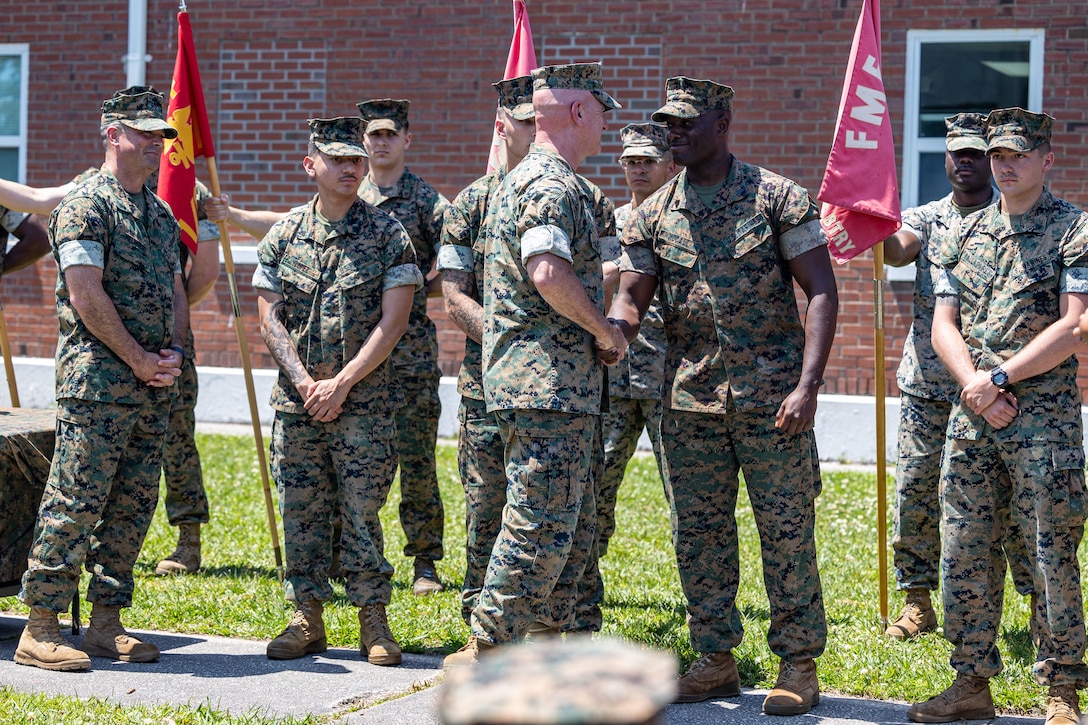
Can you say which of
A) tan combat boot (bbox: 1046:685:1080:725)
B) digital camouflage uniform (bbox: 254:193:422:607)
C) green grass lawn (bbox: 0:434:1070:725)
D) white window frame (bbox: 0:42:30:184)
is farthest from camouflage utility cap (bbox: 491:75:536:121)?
white window frame (bbox: 0:42:30:184)

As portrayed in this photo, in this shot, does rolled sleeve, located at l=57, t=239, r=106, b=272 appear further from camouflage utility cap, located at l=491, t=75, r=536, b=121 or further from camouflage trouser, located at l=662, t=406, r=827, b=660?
camouflage trouser, located at l=662, t=406, r=827, b=660

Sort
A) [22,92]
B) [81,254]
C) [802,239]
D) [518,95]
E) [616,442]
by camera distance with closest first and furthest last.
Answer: [802,239]
[81,254]
[518,95]
[616,442]
[22,92]

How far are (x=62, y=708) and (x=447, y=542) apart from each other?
3.54 metres

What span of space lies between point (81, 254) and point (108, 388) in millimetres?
580

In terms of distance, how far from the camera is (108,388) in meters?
5.46

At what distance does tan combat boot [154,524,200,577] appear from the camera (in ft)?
23.9

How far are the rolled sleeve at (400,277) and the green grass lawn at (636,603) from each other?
1645 millimetres

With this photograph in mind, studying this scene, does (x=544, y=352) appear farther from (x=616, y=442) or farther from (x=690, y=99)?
(x=616, y=442)

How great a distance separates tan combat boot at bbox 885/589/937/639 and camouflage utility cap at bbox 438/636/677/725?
4.41 meters

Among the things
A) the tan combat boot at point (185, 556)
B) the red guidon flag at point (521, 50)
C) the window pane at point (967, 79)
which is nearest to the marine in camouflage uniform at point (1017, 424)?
the red guidon flag at point (521, 50)

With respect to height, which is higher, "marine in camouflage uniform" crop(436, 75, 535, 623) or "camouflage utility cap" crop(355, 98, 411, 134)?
"camouflage utility cap" crop(355, 98, 411, 134)

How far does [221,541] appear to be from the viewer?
8062mm

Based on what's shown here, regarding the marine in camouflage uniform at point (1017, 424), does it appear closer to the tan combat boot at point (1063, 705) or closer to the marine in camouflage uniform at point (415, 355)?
the tan combat boot at point (1063, 705)

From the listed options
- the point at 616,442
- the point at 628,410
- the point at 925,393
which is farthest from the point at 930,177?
the point at 616,442
